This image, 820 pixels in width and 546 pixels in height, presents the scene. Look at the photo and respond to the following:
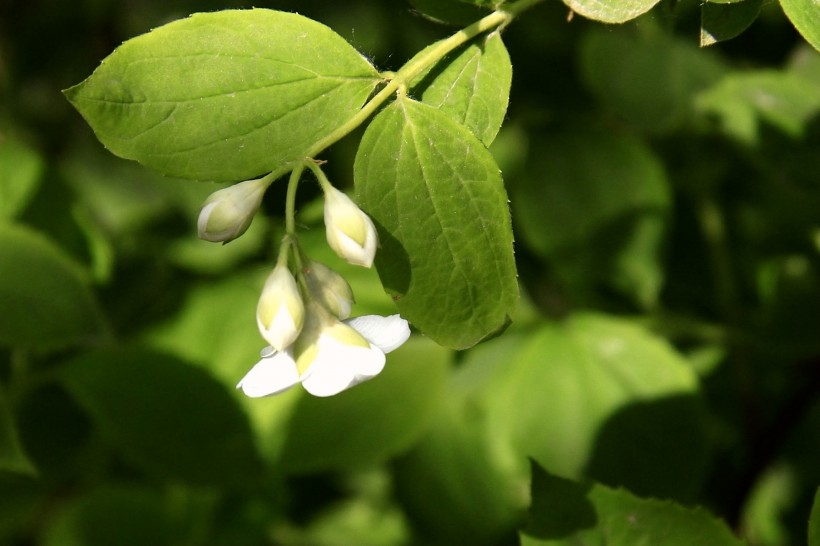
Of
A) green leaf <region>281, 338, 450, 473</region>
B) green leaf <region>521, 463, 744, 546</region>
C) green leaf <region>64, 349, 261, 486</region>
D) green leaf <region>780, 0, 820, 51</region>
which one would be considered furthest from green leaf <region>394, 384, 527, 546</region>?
green leaf <region>780, 0, 820, 51</region>

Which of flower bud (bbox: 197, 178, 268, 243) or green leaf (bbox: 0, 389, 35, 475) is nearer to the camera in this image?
flower bud (bbox: 197, 178, 268, 243)

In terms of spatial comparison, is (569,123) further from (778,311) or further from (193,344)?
(193,344)

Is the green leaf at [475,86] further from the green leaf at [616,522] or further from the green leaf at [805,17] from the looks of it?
the green leaf at [616,522]

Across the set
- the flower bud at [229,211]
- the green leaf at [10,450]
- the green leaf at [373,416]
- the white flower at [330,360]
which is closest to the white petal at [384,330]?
the white flower at [330,360]

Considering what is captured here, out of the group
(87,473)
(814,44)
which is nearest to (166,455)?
(87,473)

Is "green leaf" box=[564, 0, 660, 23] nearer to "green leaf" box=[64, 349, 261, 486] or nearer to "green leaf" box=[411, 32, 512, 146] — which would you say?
"green leaf" box=[411, 32, 512, 146]

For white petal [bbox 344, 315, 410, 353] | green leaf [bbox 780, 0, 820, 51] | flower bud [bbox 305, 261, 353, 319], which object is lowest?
white petal [bbox 344, 315, 410, 353]

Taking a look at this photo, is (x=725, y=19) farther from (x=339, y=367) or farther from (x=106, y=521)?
(x=106, y=521)
